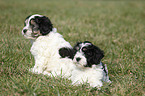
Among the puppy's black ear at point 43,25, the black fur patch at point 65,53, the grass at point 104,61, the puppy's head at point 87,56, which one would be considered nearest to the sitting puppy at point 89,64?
the puppy's head at point 87,56

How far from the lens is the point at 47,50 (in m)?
4.03

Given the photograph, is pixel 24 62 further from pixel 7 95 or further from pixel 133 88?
pixel 133 88

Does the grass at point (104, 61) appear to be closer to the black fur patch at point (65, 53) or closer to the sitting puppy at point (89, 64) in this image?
the sitting puppy at point (89, 64)

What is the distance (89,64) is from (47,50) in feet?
3.57

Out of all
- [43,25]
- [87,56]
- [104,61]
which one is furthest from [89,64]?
[104,61]

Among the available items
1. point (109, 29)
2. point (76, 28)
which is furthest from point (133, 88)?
point (109, 29)

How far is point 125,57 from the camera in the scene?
5445 mm

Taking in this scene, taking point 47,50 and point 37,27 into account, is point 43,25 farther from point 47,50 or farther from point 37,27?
point 47,50

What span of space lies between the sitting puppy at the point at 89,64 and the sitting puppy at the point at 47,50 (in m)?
0.35

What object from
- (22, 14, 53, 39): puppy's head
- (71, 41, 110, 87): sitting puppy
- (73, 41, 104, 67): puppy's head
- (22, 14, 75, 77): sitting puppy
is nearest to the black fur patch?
(22, 14, 75, 77): sitting puppy

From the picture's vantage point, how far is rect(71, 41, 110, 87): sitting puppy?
3.44 m

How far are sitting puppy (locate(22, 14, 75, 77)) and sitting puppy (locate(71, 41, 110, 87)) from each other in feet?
1.16

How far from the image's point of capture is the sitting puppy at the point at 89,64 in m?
3.44

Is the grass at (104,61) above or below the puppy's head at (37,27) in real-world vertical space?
below
